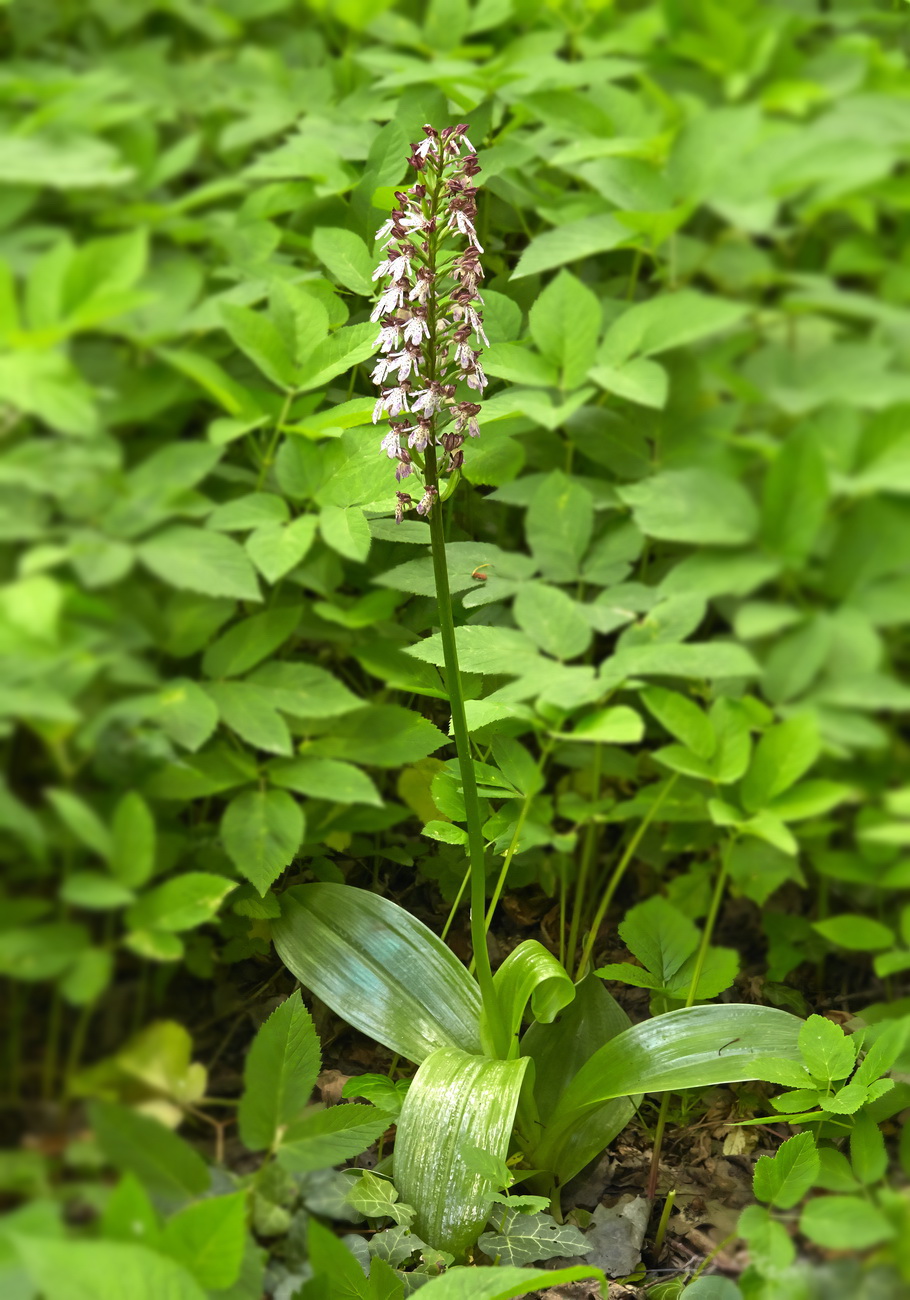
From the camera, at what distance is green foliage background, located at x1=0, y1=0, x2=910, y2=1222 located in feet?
3.14

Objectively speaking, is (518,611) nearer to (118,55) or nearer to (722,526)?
(722,526)

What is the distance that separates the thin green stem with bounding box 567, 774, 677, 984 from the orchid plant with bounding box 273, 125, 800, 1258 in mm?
65

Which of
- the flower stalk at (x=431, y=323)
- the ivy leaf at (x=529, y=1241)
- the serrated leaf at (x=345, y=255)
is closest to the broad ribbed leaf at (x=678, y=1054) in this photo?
the ivy leaf at (x=529, y=1241)

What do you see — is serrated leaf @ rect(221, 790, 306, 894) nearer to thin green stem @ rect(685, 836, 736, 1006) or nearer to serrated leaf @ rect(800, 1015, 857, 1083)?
thin green stem @ rect(685, 836, 736, 1006)

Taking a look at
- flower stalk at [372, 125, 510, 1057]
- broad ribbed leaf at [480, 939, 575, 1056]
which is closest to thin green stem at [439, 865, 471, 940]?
broad ribbed leaf at [480, 939, 575, 1056]

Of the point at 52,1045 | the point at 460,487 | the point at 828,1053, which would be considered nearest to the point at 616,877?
the point at 828,1053

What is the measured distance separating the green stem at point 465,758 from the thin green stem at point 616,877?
8.1 inches

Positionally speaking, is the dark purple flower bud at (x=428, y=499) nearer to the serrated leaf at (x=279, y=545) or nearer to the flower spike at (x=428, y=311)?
the flower spike at (x=428, y=311)

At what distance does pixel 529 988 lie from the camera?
1.36 metres

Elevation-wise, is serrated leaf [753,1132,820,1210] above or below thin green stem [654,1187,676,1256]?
above

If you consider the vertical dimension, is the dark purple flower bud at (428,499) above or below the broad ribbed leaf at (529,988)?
above

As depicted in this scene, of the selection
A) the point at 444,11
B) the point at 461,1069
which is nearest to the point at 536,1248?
the point at 461,1069

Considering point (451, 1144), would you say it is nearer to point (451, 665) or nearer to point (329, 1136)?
point (329, 1136)

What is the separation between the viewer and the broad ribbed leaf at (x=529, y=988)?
4.49ft
